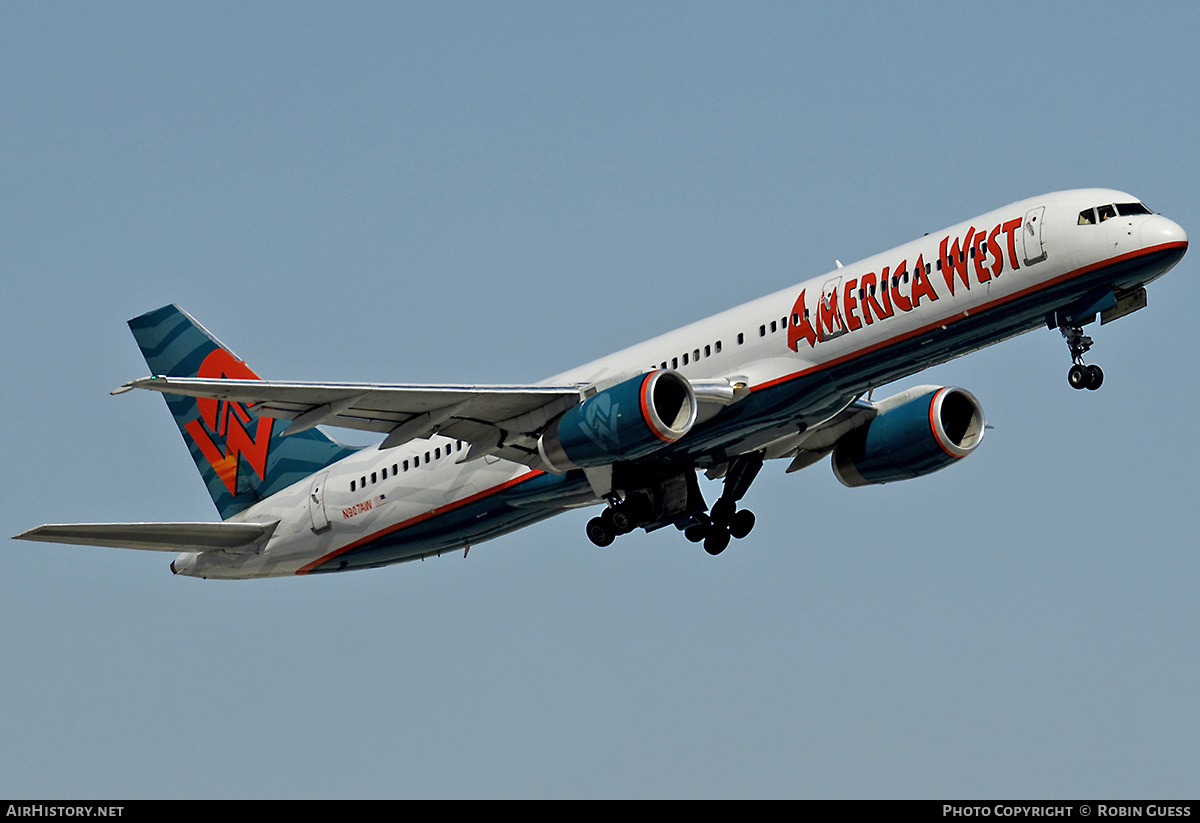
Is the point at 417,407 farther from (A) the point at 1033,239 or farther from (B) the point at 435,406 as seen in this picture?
(A) the point at 1033,239

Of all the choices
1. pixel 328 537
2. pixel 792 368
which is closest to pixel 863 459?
pixel 792 368

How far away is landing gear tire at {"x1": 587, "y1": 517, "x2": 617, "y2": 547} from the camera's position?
38.3m

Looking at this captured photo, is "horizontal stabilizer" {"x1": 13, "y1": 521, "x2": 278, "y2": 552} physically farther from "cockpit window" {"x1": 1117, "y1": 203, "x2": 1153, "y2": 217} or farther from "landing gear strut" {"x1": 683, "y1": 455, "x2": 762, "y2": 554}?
"cockpit window" {"x1": 1117, "y1": 203, "x2": 1153, "y2": 217}

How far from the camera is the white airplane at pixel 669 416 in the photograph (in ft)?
108

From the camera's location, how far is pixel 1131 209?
32906mm

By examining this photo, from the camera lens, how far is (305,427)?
111 ft

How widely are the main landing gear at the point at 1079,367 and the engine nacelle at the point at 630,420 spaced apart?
298 inches

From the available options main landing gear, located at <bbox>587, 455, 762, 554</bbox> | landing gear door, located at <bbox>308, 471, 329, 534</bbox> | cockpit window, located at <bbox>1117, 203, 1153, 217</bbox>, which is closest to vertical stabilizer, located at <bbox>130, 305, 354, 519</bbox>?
landing gear door, located at <bbox>308, 471, 329, 534</bbox>

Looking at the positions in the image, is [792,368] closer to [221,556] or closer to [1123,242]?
[1123,242]

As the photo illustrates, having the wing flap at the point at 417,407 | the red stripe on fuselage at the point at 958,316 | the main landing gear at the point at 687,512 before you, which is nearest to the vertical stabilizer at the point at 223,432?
the wing flap at the point at 417,407

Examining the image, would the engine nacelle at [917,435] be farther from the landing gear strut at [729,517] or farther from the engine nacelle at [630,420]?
the engine nacelle at [630,420]

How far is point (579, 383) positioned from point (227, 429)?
38.4 feet
